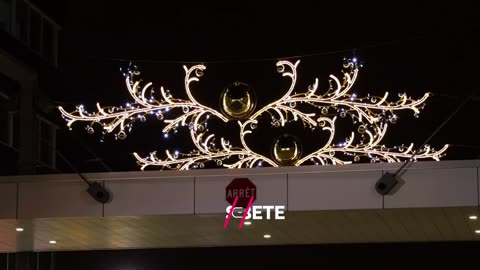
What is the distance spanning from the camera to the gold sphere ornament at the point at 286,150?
32.1 ft

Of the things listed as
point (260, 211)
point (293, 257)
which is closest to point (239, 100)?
point (260, 211)

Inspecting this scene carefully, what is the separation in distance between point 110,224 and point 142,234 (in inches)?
44.6

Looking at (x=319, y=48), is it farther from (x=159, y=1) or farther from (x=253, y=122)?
(x=253, y=122)

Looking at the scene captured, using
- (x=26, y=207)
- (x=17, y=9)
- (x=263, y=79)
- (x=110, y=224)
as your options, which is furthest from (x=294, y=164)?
(x=17, y=9)

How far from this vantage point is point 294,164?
32.8ft

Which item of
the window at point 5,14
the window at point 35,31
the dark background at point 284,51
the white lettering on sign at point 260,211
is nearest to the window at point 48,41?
the window at point 35,31

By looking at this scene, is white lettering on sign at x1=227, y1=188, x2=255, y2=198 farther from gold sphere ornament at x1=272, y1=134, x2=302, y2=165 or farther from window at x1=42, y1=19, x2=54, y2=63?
window at x1=42, y1=19, x2=54, y2=63

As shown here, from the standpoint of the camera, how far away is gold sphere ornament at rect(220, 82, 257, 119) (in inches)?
368

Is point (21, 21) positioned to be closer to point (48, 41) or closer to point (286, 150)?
point (48, 41)

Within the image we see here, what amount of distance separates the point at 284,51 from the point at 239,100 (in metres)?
5.17

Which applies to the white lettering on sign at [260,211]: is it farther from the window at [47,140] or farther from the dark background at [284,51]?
the window at [47,140]

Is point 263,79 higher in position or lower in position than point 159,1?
lower

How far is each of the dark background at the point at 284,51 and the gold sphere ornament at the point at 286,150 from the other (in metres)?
3.49

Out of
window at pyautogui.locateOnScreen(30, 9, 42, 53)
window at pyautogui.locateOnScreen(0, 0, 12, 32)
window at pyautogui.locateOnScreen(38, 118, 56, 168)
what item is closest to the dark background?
window at pyautogui.locateOnScreen(0, 0, 12, 32)
